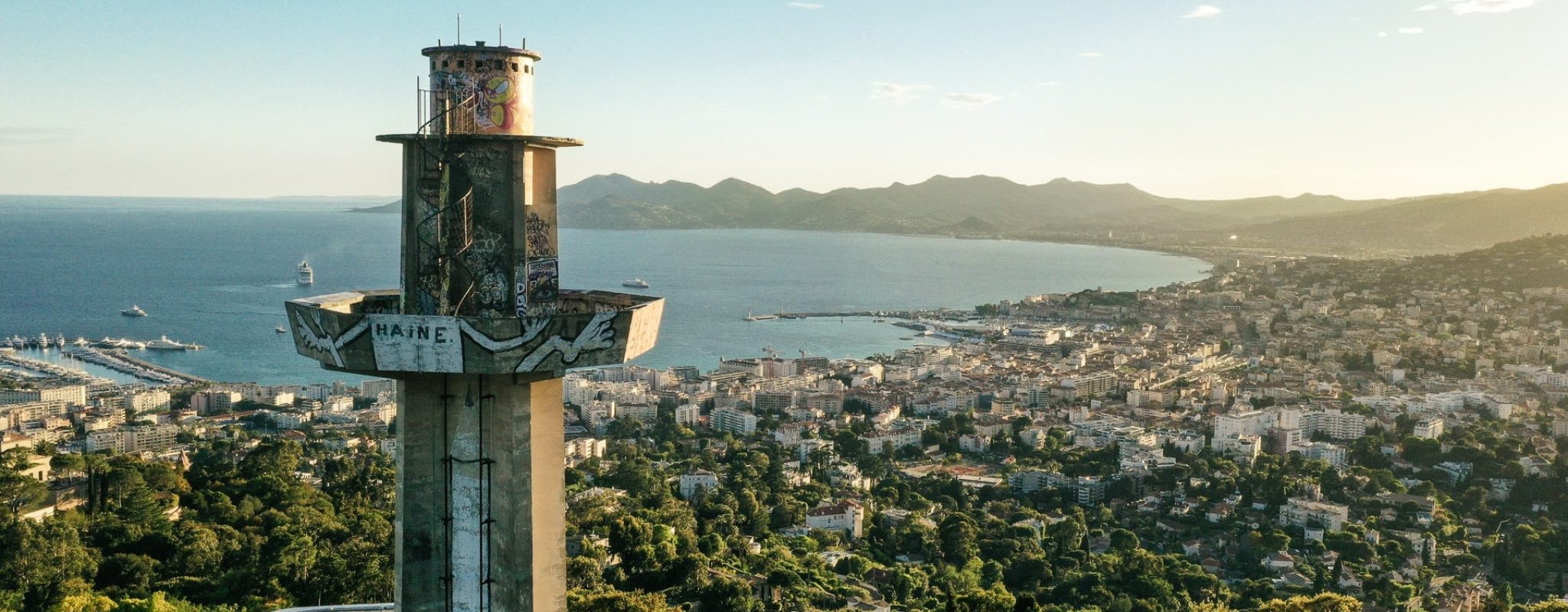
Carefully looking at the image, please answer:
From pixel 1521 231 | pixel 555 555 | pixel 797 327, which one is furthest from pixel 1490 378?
pixel 1521 231

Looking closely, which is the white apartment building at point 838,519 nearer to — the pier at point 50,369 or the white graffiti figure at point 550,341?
the white graffiti figure at point 550,341

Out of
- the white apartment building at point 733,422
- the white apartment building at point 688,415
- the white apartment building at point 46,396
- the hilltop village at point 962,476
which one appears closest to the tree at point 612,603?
the hilltop village at point 962,476

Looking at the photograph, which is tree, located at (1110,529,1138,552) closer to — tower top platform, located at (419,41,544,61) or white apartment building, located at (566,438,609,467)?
white apartment building, located at (566,438,609,467)

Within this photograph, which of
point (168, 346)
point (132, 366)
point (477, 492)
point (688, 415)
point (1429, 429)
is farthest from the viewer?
point (168, 346)

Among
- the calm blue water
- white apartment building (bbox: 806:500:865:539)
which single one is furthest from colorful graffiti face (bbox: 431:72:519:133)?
the calm blue water

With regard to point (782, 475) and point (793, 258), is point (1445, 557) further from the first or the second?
point (793, 258)

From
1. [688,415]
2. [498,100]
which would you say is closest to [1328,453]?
[688,415]

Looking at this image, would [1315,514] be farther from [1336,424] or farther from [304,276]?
[304,276]
